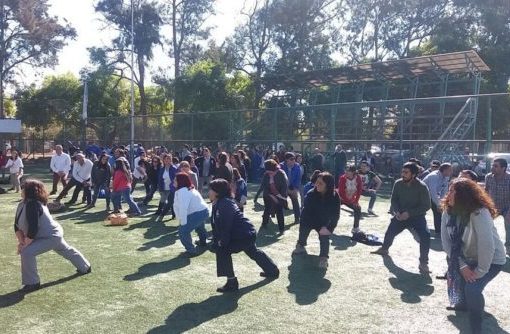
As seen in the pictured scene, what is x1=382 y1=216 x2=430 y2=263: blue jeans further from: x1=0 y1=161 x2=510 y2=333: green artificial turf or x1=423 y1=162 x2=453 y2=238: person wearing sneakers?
x1=423 y1=162 x2=453 y2=238: person wearing sneakers

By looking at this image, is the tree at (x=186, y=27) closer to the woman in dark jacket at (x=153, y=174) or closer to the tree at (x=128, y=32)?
the tree at (x=128, y=32)

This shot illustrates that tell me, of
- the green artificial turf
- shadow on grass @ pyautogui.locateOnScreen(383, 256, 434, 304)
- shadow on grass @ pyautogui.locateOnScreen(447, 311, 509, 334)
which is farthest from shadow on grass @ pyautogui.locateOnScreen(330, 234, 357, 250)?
shadow on grass @ pyautogui.locateOnScreen(447, 311, 509, 334)

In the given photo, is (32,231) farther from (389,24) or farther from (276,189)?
(389,24)

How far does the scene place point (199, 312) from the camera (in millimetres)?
5512

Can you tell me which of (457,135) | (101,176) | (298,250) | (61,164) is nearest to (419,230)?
(298,250)

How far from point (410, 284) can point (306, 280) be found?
1.36m

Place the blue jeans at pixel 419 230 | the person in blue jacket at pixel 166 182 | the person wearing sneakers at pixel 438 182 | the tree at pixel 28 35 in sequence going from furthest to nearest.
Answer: the tree at pixel 28 35 < the person in blue jacket at pixel 166 182 < the person wearing sneakers at pixel 438 182 < the blue jeans at pixel 419 230

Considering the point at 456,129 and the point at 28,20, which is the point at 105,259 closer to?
the point at 456,129

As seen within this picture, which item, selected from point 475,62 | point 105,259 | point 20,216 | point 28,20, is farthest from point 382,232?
point 28,20

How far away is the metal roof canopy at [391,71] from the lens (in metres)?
23.2

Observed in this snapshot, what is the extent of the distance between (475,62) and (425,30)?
58.8 feet

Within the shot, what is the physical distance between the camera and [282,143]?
68.4 feet

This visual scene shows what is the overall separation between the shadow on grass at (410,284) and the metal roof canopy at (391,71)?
56.9ft

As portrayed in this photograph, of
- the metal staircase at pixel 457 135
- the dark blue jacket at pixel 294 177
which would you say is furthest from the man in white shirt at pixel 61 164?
the metal staircase at pixel 457 135
